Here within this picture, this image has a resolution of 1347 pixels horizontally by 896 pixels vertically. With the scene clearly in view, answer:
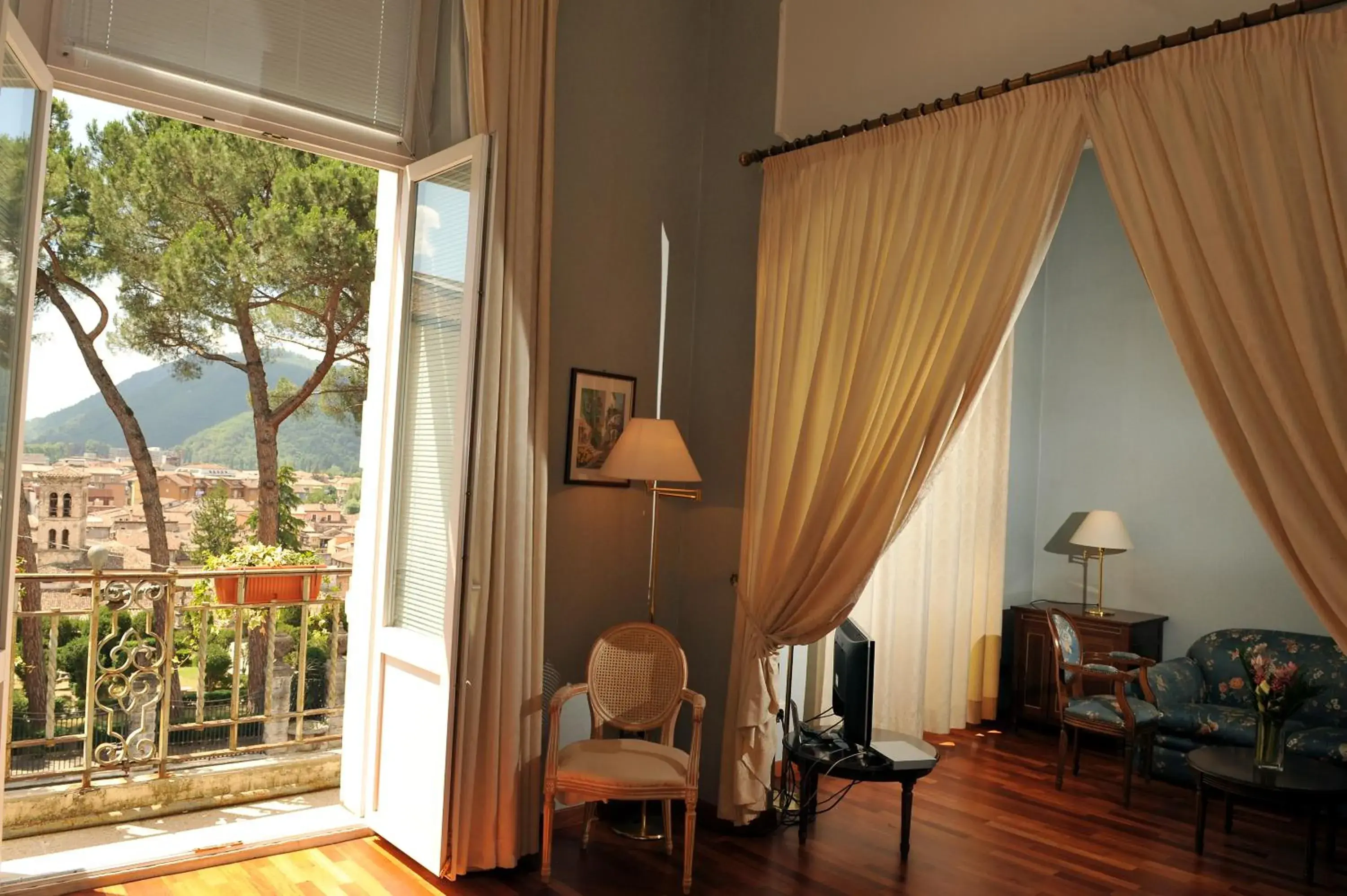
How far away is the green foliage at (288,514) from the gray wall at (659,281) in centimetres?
407

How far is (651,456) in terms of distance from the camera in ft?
12.1

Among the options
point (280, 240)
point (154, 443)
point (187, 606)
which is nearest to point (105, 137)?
point (280, 240)

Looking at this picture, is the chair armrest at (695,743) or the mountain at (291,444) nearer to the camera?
the chair armrest at (695,743)

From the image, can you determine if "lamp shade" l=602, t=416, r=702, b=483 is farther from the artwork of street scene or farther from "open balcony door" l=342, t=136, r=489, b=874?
→ "open balcony door" l=342, t=136, r=489, b=874

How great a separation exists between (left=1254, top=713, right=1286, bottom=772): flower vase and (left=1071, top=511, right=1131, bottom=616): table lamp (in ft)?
5.84

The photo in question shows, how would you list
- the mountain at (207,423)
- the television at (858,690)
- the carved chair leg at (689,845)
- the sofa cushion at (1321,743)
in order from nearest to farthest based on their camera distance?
the carved chair leg at (689,845)
the television at (858,690)
the sofa cushion at (1321,743)
the mountain at (207,423)

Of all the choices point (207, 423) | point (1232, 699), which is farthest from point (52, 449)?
point (1232, 699)

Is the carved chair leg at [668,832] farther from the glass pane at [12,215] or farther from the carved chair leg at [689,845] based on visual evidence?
the glass pane at [12,215]

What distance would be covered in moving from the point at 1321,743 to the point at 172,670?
6.24 metres

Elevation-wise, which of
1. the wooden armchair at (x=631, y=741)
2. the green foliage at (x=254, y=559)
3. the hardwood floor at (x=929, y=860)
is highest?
the green foliage at (x=254, y=559)

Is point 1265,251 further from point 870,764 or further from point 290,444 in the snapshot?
point 290,444

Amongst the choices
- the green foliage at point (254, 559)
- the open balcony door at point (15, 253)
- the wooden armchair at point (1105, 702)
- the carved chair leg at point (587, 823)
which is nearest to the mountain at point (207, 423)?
the green foliage at point (254, 559)

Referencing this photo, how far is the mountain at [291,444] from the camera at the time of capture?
23.1 feet

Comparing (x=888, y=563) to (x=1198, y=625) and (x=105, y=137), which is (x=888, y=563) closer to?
(x=1198, y=625)
